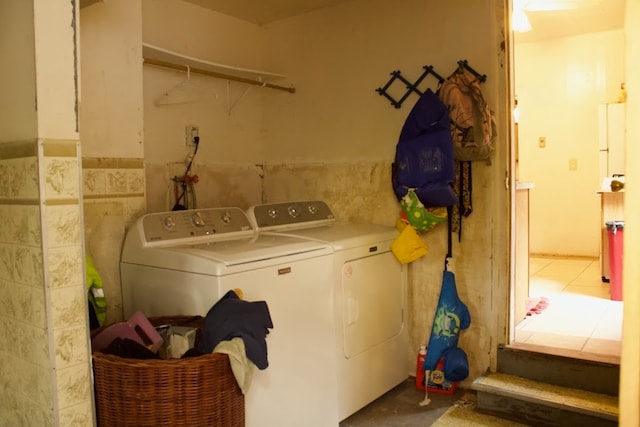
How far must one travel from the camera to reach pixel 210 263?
2.04 meters

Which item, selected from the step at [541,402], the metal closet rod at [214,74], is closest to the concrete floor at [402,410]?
the step at [541,402]

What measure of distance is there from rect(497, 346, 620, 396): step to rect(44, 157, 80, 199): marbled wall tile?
2.31m

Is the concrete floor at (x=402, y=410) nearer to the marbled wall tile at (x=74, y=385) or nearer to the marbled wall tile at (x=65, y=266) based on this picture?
the marbled wall tile at (x=74, y=385)

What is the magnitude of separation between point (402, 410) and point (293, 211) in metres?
1.28

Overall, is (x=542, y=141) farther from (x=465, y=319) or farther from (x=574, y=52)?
(x=465, y=319)

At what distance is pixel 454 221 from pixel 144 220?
5.49 feet

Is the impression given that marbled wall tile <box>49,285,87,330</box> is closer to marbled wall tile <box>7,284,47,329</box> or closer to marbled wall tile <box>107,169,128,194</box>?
marbled wall tile <box>7,284,47,329</box>

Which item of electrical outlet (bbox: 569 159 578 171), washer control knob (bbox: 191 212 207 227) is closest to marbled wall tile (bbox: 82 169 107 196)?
washer control knob (bbox: 191 212 207 227)

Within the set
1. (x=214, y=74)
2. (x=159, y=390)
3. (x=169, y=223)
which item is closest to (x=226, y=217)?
(x=169, y=223)

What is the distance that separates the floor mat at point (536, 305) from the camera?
11.8ft

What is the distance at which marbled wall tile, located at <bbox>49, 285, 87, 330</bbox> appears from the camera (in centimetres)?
145

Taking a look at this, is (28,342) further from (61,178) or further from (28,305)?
(61,178)

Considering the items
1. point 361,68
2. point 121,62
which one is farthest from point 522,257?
point 121,62

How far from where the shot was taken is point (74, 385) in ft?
4.93
